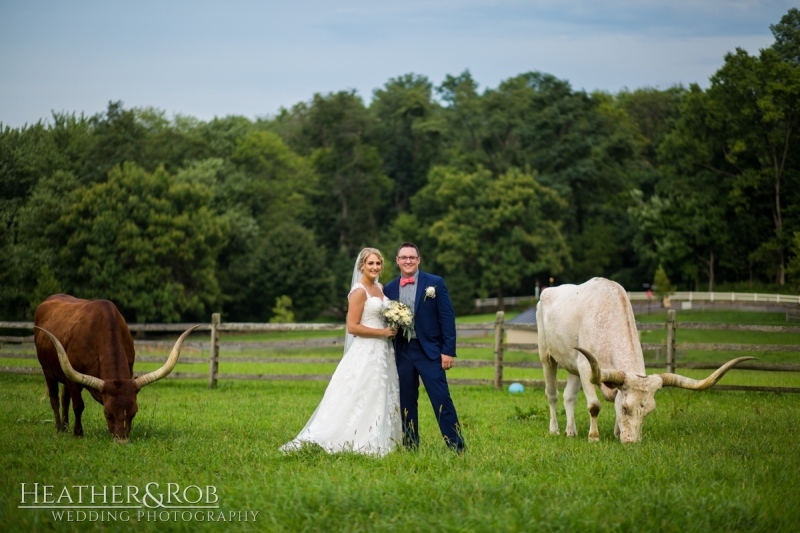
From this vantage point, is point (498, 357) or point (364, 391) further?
point (498, 357)

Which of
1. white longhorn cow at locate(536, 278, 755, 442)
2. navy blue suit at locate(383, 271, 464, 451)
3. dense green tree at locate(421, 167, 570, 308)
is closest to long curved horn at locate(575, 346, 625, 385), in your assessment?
white longhorn cow at locate(536, 278, 755, 442)

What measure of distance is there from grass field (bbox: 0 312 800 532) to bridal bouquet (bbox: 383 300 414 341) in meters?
1.24

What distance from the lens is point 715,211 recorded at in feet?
183

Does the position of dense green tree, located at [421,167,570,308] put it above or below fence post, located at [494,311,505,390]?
above

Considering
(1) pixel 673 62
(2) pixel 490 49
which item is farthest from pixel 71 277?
(2) pixel 490 49

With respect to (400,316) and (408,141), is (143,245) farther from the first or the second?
(408,141)

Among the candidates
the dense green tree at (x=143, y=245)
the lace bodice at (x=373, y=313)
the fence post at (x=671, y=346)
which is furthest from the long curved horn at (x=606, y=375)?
the dense green tree at (x=143, y=245)

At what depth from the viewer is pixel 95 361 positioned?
1073 centimetres

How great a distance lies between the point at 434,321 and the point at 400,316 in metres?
0.41

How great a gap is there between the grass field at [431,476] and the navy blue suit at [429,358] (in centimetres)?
29

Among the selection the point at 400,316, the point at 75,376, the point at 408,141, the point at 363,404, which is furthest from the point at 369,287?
the point at 408,141

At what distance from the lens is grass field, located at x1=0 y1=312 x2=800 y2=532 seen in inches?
239

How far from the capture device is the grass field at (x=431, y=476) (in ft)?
20.0

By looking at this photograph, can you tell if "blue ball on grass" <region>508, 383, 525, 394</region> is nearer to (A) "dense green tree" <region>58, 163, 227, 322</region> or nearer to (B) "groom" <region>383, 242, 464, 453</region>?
(B) "groom" <region>383, 242, 464, 453</region>
